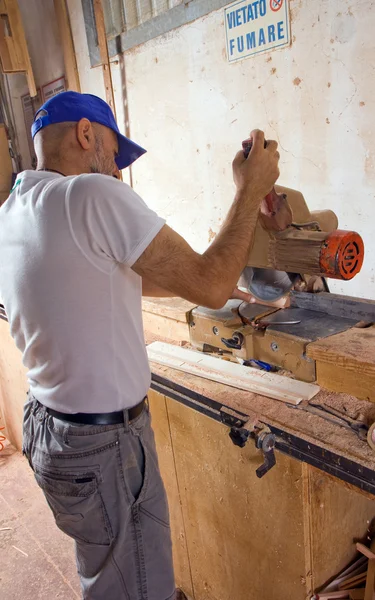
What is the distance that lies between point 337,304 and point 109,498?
33.0 inches

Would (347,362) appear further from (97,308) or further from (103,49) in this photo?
(103,49)

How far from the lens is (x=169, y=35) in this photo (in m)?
2.24

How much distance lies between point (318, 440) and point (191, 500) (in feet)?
2.10

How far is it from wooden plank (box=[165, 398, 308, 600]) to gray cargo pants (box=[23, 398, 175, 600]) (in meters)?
0.20

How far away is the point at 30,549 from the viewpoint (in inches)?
83.3

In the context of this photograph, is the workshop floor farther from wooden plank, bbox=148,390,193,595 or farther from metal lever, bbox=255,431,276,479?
metal lever, bbox=255,431,276,479

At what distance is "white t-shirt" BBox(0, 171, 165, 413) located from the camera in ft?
3.00

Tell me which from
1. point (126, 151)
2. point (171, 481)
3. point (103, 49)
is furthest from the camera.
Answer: point (103, 49)

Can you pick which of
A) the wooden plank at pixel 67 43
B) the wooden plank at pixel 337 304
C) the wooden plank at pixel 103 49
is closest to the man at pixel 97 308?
the wooden plank at pixel 337 304

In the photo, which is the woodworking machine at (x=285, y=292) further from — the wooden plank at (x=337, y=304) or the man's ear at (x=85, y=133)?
the man's ear at (x=85, y=133)

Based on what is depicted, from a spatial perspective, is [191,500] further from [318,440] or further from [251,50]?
[251,50]

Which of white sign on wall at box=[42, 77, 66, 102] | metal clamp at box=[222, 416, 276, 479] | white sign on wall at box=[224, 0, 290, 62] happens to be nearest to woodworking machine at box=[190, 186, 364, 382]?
metal clamp at box=[222, 416, 276, 479]

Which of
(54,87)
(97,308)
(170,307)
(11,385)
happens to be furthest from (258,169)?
(54,87)

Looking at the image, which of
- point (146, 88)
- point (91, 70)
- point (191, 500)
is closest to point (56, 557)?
point (191, 500)
